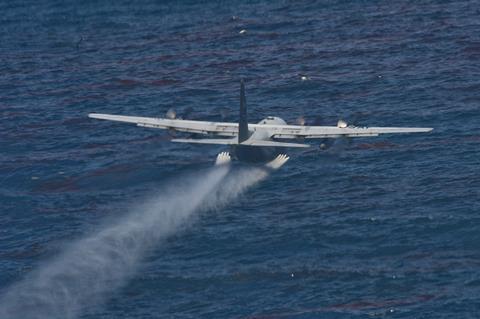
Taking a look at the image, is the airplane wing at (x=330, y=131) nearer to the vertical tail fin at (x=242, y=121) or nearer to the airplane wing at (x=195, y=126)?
the airplane wing at (x=195, y=126)

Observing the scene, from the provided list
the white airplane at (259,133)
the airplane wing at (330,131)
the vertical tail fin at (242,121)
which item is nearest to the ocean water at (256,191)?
the white airplane at (259,133)

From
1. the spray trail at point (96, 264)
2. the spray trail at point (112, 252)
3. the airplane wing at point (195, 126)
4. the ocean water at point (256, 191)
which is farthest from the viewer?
the airplane wing at point (195, 126)

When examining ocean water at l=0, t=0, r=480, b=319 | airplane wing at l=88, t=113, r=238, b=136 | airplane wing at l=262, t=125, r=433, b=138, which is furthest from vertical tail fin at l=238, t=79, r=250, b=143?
airplane wing at l=88, t=113, r=238, b=136

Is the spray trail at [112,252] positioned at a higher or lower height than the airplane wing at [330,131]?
lower

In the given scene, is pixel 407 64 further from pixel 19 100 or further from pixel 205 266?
pixel 205 266

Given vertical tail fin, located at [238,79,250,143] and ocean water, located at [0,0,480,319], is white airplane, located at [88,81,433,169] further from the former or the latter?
ocean water, located at [0,0,480,319]

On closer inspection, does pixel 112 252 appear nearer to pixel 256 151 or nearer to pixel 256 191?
pixel 256 191
